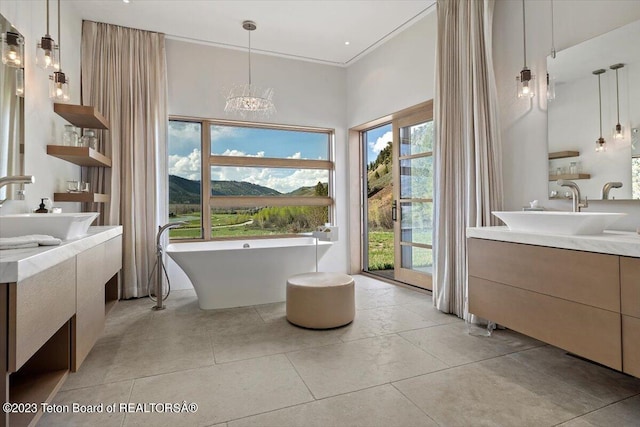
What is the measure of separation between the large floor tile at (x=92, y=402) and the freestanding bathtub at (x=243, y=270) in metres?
1.41

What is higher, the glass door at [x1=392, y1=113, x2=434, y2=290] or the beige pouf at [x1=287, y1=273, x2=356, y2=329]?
the glass door at [x1=392, y1=113, x2=434, y2=290]

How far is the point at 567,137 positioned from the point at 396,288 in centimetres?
250

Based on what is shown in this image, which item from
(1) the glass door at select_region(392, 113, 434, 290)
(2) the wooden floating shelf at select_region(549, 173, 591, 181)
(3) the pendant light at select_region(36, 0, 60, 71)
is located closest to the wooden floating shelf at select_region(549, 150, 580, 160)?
(2) the wooden floating shelf at select_region(549, 173, 591, 181)

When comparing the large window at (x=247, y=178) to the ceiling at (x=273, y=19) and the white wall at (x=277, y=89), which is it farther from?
the ceiling at (x=273, y=19)

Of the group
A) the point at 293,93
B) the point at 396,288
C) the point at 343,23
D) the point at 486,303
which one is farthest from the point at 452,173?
the point at 293,93

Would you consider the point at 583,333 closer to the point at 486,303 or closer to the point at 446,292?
the point at 486,303

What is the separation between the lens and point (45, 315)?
4.58ft

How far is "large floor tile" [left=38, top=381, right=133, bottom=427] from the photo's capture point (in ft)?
5.52

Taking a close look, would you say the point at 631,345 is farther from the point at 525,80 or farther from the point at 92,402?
the point at 92,402

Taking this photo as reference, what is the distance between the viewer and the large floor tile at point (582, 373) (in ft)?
6.33

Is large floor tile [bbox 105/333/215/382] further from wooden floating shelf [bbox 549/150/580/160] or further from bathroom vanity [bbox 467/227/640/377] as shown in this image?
wooden floating shelf [bbox 549/150/580/160]

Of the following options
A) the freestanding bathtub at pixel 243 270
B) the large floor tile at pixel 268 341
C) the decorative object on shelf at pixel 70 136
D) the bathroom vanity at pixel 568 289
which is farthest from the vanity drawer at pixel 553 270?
the decorative object on shelf at pixel 70 136

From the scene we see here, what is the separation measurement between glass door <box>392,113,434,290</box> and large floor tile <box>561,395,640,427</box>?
2.27m

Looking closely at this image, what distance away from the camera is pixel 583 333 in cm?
184
